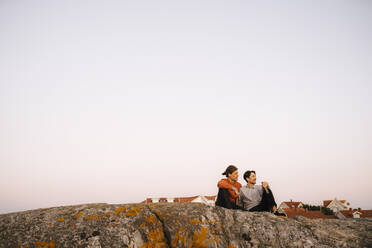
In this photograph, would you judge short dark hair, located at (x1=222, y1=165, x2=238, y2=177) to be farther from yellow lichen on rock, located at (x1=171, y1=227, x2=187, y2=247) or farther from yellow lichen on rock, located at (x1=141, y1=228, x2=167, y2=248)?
yellow lichen on rock, located at (x1=141, y1=228, x2=167, y2=248)

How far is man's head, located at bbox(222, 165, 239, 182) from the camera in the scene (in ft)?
23.8

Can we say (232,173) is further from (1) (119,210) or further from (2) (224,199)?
(1) (119,210)

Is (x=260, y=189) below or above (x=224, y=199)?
above

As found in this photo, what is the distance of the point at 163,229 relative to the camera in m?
4.08

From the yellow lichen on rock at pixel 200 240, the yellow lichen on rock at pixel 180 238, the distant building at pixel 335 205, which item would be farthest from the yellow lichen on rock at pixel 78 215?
the distant building at pixel 335 205

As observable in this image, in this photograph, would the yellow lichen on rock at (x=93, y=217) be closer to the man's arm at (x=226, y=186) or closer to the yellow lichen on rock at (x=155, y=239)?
the yellow lichen on rock at (x=155, y=239)

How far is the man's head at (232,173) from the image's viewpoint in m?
7.25

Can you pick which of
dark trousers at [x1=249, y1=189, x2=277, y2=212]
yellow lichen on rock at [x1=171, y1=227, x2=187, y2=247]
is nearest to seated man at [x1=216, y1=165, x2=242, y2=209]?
dark trousers at [x1=249, y1=189, x2=277, y2=212]

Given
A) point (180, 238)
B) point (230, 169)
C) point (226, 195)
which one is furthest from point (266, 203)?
point (180, 238)

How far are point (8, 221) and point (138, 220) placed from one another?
2.08 m

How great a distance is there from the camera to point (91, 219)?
3.98 m

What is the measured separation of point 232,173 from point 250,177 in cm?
54

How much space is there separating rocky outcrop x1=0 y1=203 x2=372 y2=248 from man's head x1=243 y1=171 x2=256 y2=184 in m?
2.51

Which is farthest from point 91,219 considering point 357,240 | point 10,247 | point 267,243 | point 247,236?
point 357,240
